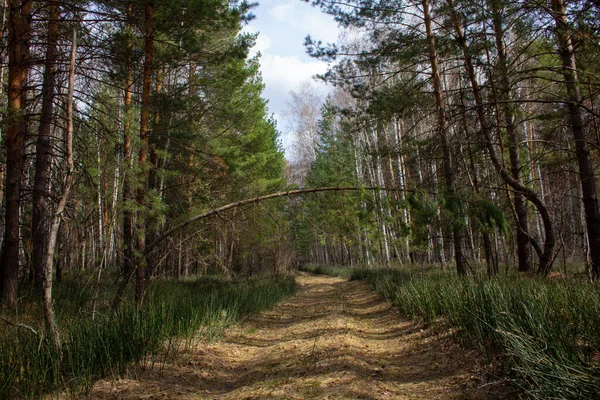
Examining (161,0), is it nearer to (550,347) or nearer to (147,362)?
(147,362)

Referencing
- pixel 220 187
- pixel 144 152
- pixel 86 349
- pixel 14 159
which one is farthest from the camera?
pixel 220 187

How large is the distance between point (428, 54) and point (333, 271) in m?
13.4

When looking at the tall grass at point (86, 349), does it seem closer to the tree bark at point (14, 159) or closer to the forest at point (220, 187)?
the forest at point (220, 187)

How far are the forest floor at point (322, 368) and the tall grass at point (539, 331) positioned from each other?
25 cm

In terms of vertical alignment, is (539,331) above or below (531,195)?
below

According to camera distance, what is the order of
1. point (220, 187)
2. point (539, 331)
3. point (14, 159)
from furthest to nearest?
point (220, 187), point (14, 159), point (539, 331)

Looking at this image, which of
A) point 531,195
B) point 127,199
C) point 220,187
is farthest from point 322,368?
point 220,187

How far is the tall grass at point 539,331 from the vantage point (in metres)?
2.03

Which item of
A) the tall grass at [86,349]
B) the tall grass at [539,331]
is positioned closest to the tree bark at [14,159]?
the tall grass at [86,349]

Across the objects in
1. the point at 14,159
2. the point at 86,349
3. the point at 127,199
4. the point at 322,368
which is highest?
the point at 14,159

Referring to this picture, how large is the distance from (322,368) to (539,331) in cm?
190

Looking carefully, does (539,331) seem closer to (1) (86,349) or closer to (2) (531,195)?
(1) (86,349)

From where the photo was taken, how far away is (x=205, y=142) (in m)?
8.99

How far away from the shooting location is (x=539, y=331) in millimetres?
2545
